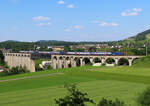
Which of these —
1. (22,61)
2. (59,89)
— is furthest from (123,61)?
(59,89)

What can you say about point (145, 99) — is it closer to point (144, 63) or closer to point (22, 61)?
point (144, 63)

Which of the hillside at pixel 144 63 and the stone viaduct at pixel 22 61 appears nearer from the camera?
the hillside at pixel 144 63

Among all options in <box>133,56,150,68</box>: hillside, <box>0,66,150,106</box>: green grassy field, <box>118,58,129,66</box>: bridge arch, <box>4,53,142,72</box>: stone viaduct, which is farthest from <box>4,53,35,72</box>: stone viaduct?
<box>0,66,150,106</box>: green grassy field

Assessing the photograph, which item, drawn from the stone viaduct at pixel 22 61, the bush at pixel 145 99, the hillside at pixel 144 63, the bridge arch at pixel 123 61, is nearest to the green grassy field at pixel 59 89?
the bush at pixel 145 99

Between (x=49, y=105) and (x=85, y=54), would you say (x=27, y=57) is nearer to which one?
(x=85, y=54)

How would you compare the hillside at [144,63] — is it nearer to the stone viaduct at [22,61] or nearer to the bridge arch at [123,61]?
the bridge arch at [123,61]

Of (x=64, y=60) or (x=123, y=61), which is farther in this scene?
(x=64, y=60)

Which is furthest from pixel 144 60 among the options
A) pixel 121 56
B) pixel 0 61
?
pixel 0 61

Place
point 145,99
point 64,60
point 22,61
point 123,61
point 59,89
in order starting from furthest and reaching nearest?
1. point 22,61
2. point 64,60
3. point 123,61
4. point 59,89
5. point 145,99

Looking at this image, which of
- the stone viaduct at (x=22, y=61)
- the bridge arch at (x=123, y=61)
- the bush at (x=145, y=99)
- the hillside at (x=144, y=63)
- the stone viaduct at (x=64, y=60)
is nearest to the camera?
the bush at (x=145, y=99)

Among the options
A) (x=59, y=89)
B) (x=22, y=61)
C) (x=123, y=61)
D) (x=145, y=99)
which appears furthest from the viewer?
(x=22, y=61)

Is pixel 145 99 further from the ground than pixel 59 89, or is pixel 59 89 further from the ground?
pixel 145 99

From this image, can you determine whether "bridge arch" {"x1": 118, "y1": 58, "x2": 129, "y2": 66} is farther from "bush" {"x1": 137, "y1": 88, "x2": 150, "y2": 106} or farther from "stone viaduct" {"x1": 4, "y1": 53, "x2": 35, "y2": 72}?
"bush" {"x1": 137, "y1": 88, "x2": 150, "y2": 106}

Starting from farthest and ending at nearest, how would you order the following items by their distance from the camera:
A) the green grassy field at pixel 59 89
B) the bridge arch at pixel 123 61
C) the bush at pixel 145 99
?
1. the bridge arch at pixel 123 61
2. the green grassy field at pixel 59 89
3. the bush at pixel 145 99
